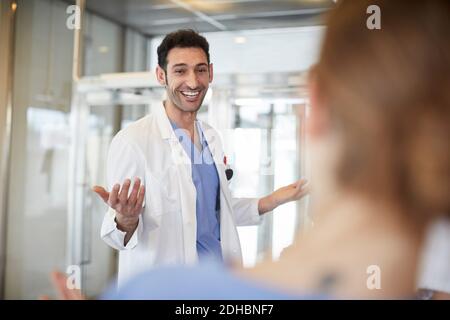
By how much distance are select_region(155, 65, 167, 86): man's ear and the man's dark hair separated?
0.04ft

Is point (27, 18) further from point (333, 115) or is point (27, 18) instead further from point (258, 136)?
point (333, 115)

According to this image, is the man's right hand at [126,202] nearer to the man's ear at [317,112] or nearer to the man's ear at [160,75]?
the man's ear at [160,75]

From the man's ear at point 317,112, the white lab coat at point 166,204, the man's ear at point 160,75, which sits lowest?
the white lab coat at point 166,204

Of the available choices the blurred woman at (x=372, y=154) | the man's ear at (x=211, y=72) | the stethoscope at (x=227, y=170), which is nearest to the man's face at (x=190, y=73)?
the man's ear at (x=211, y=72)

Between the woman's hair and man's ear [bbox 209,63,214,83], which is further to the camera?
man's ear [bbox 209,63,214,83]

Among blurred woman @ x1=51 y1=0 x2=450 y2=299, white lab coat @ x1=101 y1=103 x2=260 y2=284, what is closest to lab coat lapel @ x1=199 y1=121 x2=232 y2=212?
white lab coat @ x1=101 y1=103 x2=260 y2=284

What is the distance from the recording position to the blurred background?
1161 millimetres

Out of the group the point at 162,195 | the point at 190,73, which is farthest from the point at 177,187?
the point at 190,73

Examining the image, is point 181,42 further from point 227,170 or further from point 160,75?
point 227,170

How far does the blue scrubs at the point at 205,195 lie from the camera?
1.12 meters

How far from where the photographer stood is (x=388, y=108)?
504 mm

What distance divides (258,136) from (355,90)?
672 mm

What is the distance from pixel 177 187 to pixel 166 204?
0.05 m

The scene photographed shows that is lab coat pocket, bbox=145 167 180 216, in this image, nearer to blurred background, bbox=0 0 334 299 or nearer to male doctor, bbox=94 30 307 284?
male doctor, bbox=94 30 307 284
